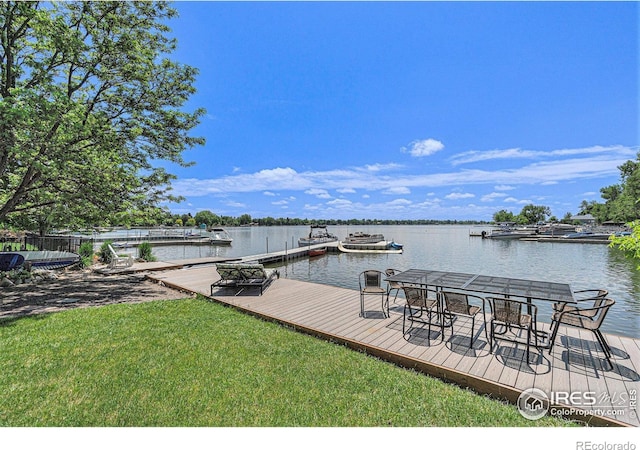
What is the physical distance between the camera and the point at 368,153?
26828mm

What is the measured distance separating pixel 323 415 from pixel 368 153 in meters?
26.4

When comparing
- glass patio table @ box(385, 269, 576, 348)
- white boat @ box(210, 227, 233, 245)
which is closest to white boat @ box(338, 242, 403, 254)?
white boat @ box(210, 227, 233, 245)

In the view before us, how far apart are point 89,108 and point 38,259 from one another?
687 cm

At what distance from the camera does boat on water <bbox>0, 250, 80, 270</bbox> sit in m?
9.23

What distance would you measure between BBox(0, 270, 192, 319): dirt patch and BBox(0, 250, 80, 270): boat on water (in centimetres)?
138

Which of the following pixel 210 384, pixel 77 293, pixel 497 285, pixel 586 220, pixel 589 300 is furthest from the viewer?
pixel 586 220

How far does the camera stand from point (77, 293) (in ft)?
24.6

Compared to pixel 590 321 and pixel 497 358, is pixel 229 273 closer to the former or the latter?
pixel 497 358

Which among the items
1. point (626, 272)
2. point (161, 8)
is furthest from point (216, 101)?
point (626, 272)

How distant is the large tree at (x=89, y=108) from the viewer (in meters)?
6.18

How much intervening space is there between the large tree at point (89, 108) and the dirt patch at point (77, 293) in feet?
7.21

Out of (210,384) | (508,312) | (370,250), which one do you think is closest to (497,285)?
(508,312)

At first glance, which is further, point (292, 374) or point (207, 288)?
point (207, 288)

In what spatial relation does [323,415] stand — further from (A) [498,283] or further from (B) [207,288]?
(B) [207,288]
